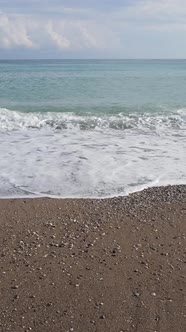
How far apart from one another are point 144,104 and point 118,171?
12.0m

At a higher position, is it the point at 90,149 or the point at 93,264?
the point at 93,264

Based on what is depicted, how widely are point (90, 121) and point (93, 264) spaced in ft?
32.7

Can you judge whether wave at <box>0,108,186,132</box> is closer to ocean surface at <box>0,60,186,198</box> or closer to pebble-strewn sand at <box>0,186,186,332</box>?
ocean surface at <box>0,60,186,198</box>

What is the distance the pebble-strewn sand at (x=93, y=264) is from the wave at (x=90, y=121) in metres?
6.82

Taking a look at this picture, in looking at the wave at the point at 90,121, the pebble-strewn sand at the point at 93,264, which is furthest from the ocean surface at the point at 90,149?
the pebble-strewn sand at the point at 93,264

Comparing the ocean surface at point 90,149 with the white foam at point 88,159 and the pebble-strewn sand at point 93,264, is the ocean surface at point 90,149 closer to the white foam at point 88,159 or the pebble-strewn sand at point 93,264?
the white foam at point 88,159

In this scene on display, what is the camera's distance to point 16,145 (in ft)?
31.9

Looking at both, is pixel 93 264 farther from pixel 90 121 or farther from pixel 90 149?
pixel 90 121

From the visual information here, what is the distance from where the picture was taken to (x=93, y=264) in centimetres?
442

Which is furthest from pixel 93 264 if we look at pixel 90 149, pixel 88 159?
pixel 90 149

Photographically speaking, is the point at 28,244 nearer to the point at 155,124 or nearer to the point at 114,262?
the point at 114,262

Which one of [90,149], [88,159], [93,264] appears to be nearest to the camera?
[93,264]

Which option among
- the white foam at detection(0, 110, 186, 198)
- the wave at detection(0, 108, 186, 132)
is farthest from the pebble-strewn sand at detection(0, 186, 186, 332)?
the wave at detection(0, 108, 186, 132)

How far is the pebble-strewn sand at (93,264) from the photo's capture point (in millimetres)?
3592
